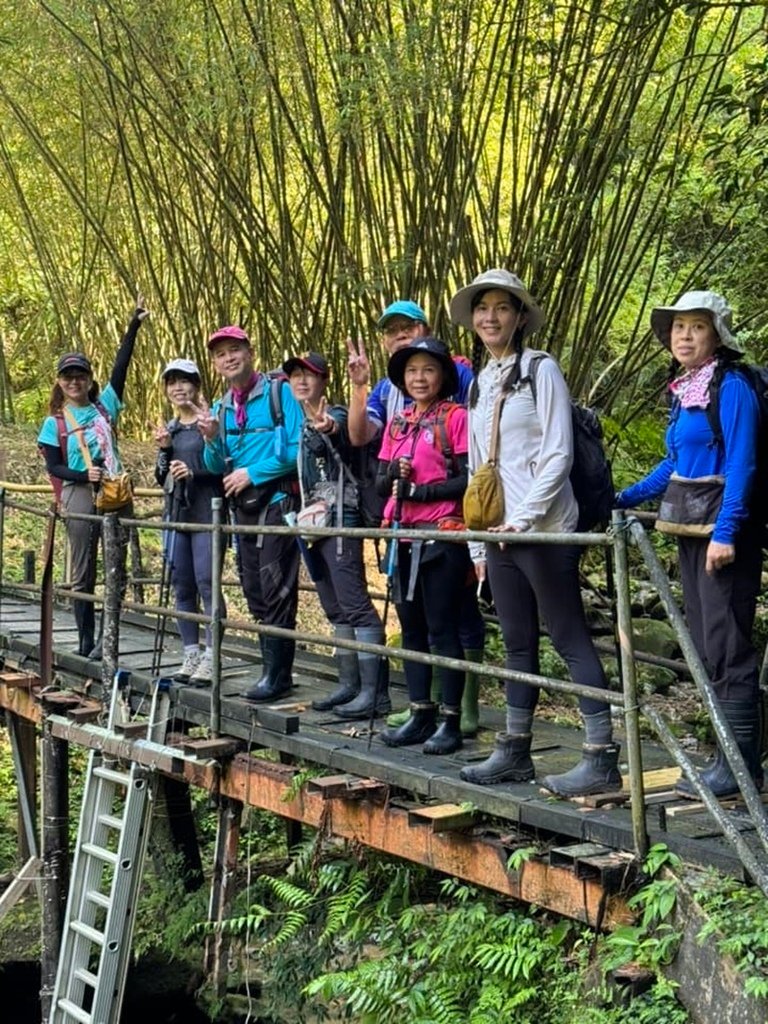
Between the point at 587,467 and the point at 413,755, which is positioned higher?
the point at 587,467

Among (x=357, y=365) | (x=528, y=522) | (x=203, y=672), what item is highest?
(x=357, y=365)

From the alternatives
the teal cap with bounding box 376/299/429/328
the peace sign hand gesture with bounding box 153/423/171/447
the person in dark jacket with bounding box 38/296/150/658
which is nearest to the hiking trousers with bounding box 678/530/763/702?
the teal cap with bounding box 376/299/429/328

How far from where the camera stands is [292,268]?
8.30 m

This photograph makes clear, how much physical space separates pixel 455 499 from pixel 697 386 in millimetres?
1174

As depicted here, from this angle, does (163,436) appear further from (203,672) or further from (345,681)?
(345,681)

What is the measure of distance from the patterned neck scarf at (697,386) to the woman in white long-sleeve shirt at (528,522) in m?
0.38

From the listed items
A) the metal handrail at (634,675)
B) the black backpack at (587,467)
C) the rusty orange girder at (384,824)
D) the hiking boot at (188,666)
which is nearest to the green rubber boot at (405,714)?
the rusty orange girder at (384,824)

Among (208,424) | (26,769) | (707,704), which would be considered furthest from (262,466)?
(26,769)

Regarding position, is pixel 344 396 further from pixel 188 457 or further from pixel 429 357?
pixel 429 357

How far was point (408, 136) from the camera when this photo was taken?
689 centimetres

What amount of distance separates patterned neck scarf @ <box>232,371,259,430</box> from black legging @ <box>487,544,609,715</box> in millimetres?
1808

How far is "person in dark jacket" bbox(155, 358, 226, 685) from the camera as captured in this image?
571cm

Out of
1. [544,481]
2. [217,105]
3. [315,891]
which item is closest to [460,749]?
[315,891]

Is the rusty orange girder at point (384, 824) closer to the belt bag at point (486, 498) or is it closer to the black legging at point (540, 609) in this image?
the black legging at point (540, 609)
